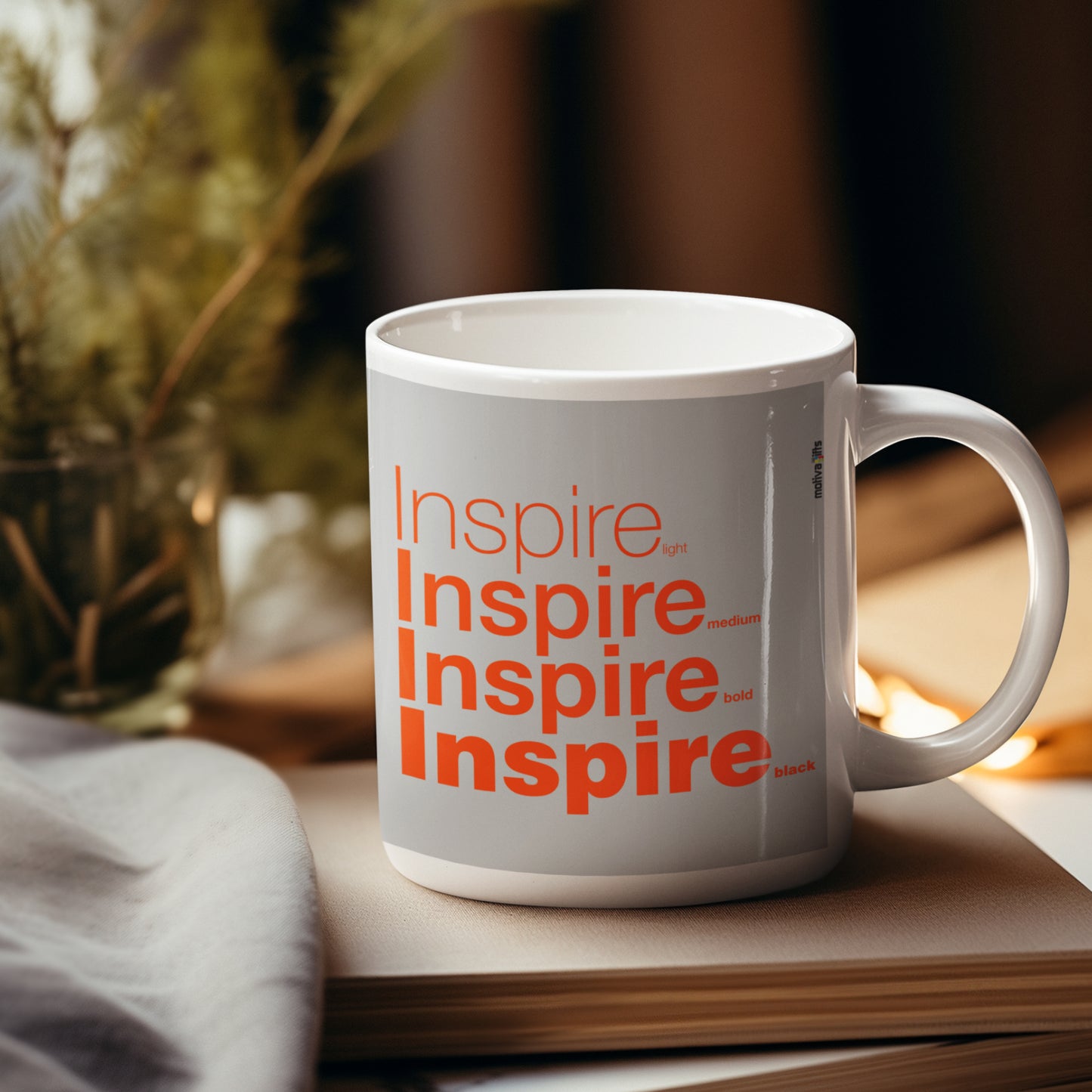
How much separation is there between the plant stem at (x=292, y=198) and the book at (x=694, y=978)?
1.00ft

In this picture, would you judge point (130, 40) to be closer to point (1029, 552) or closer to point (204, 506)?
point (204, 506)

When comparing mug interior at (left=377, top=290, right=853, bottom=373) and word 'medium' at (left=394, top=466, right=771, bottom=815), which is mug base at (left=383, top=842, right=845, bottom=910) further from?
mug interior at (left=377, top=290, right=853, bottom=373)

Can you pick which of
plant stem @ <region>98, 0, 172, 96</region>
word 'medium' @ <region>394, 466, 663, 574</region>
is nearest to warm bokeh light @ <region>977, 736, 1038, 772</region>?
word 'medium' @ <region>394, 466, 663, 574</region>

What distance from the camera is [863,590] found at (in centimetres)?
80

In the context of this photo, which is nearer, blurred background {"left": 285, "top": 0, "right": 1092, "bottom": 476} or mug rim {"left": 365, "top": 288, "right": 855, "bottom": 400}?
mug rim {"left": 365, "top": 288, "right": 855, "bottom": 400}

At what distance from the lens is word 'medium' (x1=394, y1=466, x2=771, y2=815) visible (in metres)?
0.42

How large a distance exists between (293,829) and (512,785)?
74 mm

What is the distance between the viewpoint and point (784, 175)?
3.06ft

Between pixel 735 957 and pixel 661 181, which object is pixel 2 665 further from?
pixel 661 181

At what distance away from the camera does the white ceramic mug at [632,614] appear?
416 mm

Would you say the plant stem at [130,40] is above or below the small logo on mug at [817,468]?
above

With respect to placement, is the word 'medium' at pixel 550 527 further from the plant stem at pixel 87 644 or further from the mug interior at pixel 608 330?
the plant stem at pixel 87 644

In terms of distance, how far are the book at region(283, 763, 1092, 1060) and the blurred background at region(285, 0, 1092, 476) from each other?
581 millimetres

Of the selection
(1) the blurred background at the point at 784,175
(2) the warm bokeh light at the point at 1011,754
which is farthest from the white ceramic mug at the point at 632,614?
(1) the blurred background at the point at 784,175
